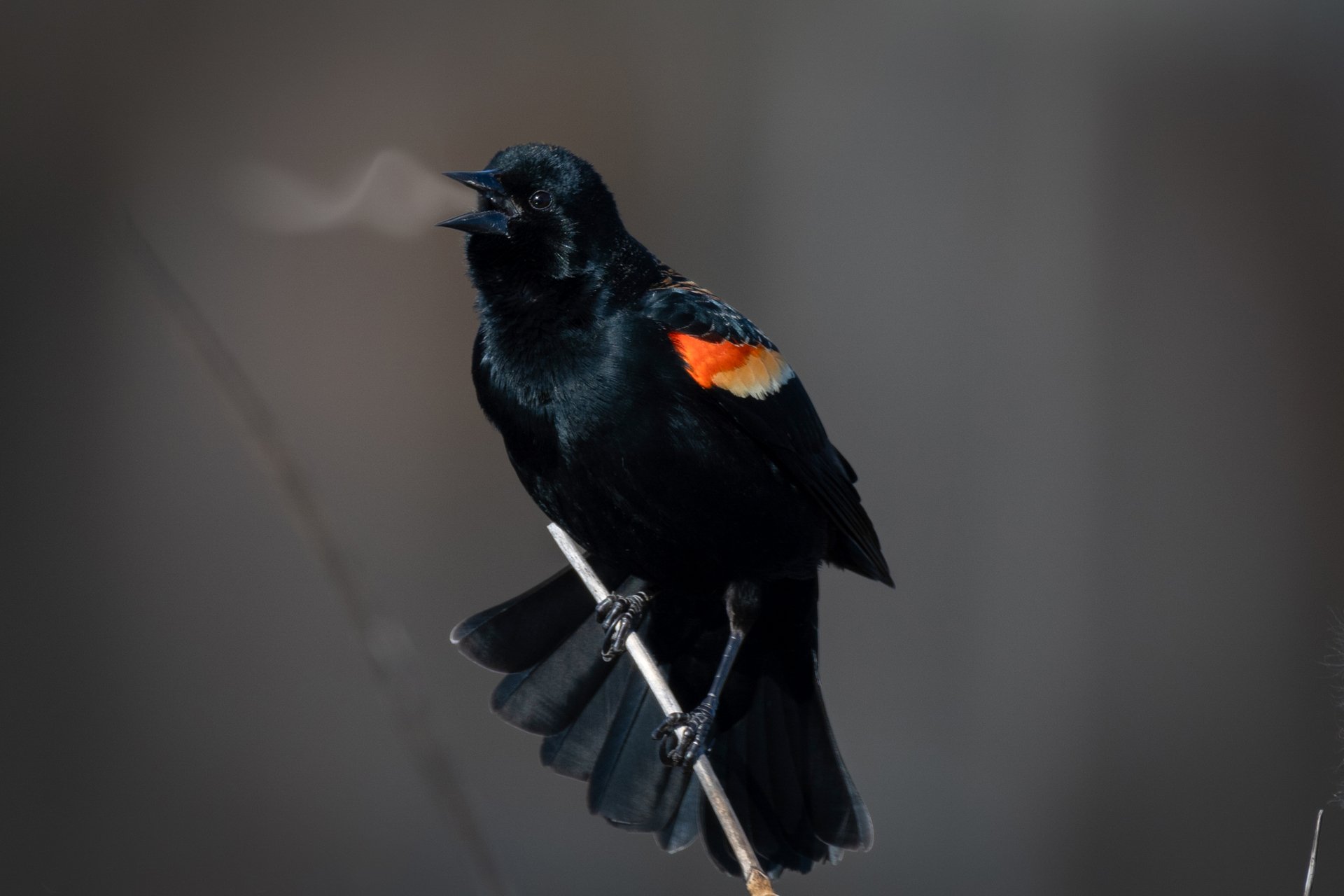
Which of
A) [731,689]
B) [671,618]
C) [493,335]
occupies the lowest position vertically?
[731,689]

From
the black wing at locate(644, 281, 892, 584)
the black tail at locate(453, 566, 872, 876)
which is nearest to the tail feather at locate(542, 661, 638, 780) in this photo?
the black tail at locate(453, 566, 872, 876)

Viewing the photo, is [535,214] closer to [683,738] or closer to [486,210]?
[486,210]

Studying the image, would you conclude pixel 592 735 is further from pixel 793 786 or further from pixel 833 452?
pixel 833 452

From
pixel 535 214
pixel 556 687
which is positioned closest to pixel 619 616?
pixel 556 687

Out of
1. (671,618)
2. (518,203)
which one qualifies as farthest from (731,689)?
(518,203)

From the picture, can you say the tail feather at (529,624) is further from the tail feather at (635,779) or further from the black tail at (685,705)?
the tail feather at (635,779)

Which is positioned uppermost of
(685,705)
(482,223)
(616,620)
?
(482,223)
